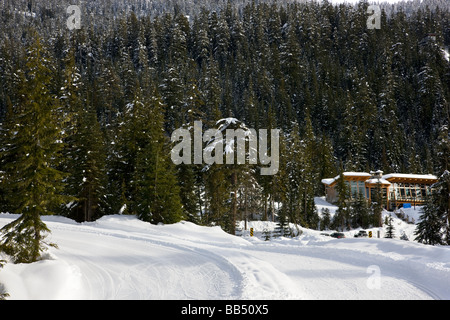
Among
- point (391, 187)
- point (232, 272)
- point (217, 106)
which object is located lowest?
point (232, 272)

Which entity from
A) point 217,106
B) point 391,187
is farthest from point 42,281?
point 391,187

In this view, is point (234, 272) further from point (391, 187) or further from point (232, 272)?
point (391, 187)

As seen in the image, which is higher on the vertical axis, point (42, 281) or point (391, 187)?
Result: point (391, 187)

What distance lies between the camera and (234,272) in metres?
11.0

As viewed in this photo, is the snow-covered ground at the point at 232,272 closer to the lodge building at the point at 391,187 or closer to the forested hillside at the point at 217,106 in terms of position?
the forested hillside at the point at 217,106

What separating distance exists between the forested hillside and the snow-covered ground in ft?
10.8

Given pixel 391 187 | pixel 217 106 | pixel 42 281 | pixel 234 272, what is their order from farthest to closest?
1. pixel 391 187
2. pixel 217 106
3. pixel 234 272
4. pixel 42 281

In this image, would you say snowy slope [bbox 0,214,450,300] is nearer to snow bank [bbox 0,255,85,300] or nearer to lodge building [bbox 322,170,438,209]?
snow bank [bbox 0,255,85,300]

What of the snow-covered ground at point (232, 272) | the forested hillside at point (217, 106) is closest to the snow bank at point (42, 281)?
the snow-covered ground at point (232, 272)

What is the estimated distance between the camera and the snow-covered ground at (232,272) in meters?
9.07

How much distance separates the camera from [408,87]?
8862 centimetres

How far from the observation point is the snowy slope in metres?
9.08

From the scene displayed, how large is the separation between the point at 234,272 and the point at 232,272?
0.28ft

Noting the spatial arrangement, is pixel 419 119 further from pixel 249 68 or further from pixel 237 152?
pixel 237 152
